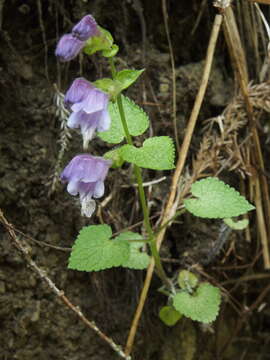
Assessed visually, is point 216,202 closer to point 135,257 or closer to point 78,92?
point 135,257

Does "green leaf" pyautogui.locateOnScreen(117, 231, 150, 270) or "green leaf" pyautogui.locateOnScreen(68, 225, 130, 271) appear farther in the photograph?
"green leaf" pyautogui.locateOnScreen(117, 231, 150, 270)

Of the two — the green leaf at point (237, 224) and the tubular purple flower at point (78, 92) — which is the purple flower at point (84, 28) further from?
the green leaf at point (237, 224)

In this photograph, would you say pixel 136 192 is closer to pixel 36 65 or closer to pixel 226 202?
pixel 226 202

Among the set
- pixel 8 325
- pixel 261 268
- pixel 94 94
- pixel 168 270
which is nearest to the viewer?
pixel 94 94

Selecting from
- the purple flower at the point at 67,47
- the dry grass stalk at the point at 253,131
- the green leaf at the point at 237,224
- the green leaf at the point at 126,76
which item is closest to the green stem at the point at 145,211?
the green leaf at the point at 126,76

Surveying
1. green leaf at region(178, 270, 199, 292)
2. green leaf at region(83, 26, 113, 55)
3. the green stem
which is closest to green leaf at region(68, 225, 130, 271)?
the green stem

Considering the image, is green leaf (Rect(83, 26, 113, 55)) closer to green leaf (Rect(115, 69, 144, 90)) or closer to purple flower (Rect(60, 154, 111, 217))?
green leaf (Rect(115, 69, 144, 90))

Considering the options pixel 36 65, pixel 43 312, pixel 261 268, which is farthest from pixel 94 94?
pixel 261 268
